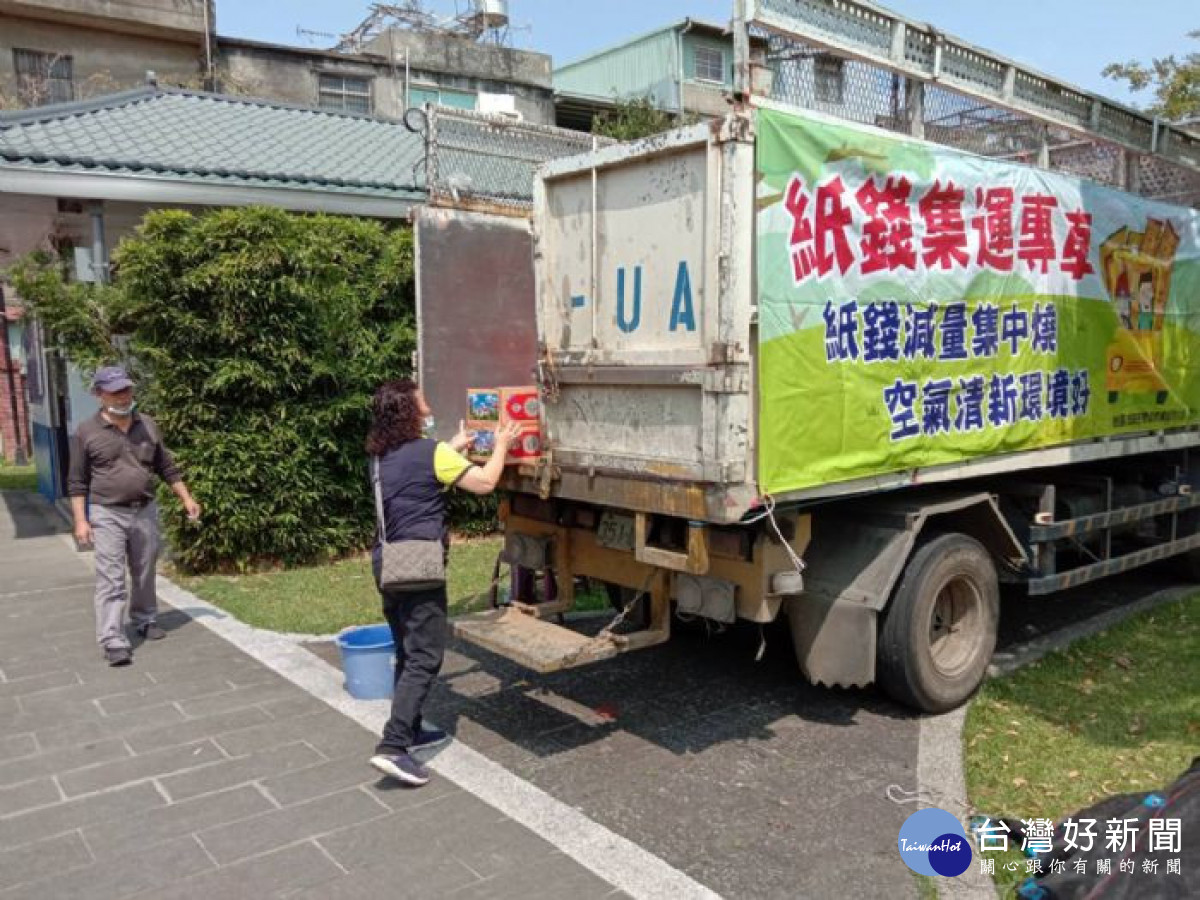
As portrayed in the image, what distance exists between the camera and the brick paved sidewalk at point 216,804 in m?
3.29

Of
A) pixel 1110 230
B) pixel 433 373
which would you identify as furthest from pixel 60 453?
pixel 1110 230

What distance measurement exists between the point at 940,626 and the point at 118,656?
15.9ft

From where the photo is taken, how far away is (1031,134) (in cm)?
641

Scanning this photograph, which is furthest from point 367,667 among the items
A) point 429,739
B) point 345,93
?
point 345,93

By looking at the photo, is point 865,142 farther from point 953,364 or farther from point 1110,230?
point 1110,230

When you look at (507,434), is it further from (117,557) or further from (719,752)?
(117,557)

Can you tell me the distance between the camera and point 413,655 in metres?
4.16

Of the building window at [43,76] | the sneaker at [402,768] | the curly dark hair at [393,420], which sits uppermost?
the building window at [43,76]

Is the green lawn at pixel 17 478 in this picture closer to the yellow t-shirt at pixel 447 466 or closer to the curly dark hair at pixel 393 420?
the curly dark hair at pixel 393 420

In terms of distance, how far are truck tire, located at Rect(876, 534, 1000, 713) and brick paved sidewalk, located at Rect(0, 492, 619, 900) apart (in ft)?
6.79

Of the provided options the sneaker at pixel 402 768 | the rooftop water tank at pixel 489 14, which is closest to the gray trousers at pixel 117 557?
the sneaker at pixel 402 768

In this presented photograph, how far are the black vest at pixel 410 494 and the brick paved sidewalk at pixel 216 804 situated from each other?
1097 mm

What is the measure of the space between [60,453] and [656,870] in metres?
11.3

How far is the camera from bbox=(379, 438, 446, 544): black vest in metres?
4.14
